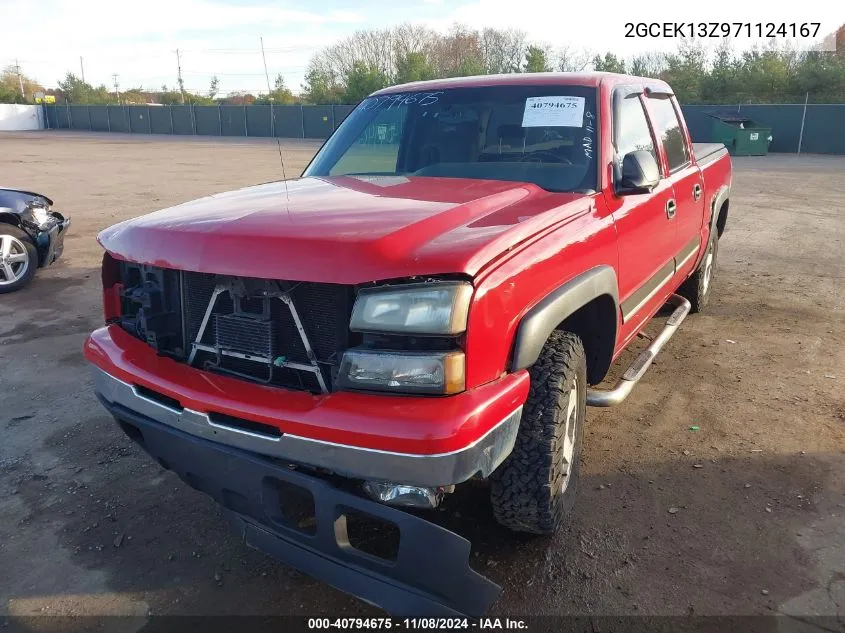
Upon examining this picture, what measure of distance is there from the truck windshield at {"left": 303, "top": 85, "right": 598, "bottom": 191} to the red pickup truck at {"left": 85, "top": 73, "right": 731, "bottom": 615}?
0.02 metres

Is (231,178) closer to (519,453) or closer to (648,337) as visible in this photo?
(648,337)

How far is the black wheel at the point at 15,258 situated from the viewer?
6781 mm

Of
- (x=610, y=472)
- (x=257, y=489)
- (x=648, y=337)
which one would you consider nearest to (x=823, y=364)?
(x=648, y=337)

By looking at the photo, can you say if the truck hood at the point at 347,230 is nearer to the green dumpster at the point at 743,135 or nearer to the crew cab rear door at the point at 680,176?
the crew cab rear door at the point at 680,176

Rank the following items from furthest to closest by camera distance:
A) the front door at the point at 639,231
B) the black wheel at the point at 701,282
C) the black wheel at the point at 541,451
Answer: the black wheel at the point at 701,282, the front door at the point at 639,231, the black wheel at the point at 541,451

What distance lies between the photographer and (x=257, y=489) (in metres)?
2.23

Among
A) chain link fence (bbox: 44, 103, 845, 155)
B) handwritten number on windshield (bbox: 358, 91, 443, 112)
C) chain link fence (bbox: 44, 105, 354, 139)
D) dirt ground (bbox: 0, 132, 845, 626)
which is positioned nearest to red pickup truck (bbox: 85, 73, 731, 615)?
dirt ground (bbox: 0, 132, 845, 626)

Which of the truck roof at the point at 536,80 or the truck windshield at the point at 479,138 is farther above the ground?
the truck roof at the point at 536,80

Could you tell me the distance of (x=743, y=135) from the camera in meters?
24.9

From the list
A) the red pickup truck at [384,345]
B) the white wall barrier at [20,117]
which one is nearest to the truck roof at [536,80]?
the red pickup truck at [384,345]

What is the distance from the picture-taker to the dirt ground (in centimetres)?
259

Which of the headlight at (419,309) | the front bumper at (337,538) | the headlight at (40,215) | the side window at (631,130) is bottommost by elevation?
the front bumper at (337,538)

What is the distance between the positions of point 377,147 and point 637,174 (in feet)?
5.06

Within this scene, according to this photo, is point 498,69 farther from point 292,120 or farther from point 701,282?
point 701,282
